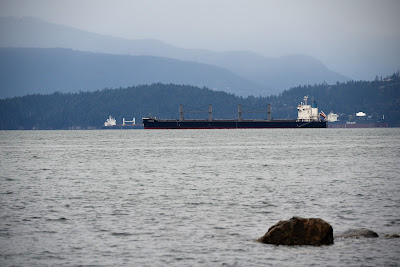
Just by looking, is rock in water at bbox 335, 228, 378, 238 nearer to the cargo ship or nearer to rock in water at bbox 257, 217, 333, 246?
rock in water at bbox 257, 217, 333, 246

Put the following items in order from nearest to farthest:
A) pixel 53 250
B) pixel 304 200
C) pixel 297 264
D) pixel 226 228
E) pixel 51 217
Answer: pixel 297 264
pixel 53 250
pixel 226 228
pixel 51 217
pixel 304 200

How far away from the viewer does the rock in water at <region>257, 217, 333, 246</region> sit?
15805mm

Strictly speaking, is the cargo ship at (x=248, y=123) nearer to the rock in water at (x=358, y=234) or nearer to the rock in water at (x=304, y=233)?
the rock in water at (x=358, y=234)

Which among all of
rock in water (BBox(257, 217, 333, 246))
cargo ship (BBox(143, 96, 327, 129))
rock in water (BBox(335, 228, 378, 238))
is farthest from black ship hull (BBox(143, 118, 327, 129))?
rock in water (BBox(257, 217, 333, 246))

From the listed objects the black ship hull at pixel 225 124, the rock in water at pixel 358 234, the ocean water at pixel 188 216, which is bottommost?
the ocean water at pixel 188 216

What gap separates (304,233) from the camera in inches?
623

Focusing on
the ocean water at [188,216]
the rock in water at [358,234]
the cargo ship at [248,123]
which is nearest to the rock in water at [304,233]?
the ocean water at [188,216]

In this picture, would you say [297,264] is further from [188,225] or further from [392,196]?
[392,196]

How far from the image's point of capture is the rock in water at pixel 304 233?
15.8 m

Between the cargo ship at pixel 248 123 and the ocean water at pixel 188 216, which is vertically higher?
the cargo ship at pixel 248 123

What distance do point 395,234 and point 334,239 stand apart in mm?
1833

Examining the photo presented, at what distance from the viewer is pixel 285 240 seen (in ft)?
52.1

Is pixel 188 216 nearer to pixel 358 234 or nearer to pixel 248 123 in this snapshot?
pixel 358 234

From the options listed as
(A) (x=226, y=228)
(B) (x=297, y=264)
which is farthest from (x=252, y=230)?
(B) (x=297, y=264)
